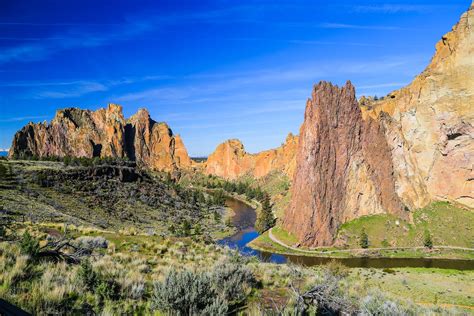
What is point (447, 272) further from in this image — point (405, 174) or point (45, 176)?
point (45, 176)

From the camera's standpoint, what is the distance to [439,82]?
7812cm

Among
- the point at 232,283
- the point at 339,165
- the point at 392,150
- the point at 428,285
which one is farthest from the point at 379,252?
the point at 232,283


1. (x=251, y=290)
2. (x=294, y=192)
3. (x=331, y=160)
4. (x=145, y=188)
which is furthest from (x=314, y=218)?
(x=251, y=290)

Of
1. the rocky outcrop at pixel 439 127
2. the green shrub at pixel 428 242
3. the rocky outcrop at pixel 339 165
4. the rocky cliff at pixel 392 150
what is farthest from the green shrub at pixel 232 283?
the rocky outcrop at pixel 439 127

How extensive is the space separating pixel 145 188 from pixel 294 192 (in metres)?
39.7

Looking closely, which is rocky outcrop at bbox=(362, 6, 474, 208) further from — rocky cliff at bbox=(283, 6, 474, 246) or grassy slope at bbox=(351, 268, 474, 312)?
grassy slope at bbox=(351, 268, 474, 312)

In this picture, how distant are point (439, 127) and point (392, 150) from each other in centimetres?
1177

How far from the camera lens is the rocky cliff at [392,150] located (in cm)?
7512

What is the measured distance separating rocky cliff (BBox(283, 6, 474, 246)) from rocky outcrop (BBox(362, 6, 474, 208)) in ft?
0.65

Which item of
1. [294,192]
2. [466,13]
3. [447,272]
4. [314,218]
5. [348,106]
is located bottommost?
[447,272]

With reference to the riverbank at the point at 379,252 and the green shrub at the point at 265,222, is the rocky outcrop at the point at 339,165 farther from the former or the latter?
the riverbank at the point at 379,252

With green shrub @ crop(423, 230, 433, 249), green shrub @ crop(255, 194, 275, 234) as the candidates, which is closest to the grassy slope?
green shrub @ crop(423, 230, 433, 249)

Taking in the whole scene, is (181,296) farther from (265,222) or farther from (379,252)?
(265,222)

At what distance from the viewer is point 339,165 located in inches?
3182
